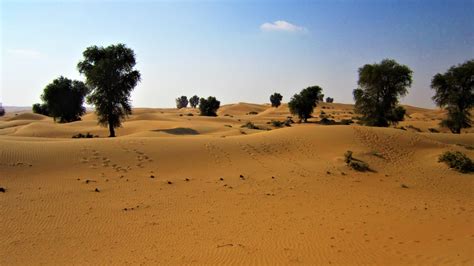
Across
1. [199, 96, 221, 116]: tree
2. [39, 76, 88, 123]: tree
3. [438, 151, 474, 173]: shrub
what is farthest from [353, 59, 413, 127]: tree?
[39, 76, 88, 123]: tree

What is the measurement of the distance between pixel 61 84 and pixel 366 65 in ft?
137

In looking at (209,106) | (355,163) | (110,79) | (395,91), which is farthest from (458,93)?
(209,106)

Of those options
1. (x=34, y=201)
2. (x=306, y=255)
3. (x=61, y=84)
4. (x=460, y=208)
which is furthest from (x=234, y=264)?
(x=61, y=84)

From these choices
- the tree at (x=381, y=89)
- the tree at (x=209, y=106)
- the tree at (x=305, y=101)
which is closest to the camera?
the tree at (x=381, y=89)

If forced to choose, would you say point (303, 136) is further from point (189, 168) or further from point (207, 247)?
point (207, 247)

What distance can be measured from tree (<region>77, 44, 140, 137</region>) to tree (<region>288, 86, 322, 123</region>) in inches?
959

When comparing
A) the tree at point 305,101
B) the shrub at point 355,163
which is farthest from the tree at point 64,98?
the shrub at point 355,163

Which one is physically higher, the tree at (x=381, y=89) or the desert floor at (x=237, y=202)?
the tree at (x=381, y=89)

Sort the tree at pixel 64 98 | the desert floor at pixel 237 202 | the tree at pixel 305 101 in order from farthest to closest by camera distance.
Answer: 1. the tree at pixel 64 98
2. the tree at pixel 305 101
3. the desert floor at pixel 237 202

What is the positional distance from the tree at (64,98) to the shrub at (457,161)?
45925 millimetres

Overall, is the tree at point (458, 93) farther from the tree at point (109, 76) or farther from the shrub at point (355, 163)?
the tree at point (109, 76)

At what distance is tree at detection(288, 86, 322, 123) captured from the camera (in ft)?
166

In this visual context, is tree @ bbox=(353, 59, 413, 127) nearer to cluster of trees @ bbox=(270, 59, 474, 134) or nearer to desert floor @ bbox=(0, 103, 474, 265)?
cluster of trees @ bbox=(270, 59, 474, 134)

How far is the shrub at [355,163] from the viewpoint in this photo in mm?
18250
